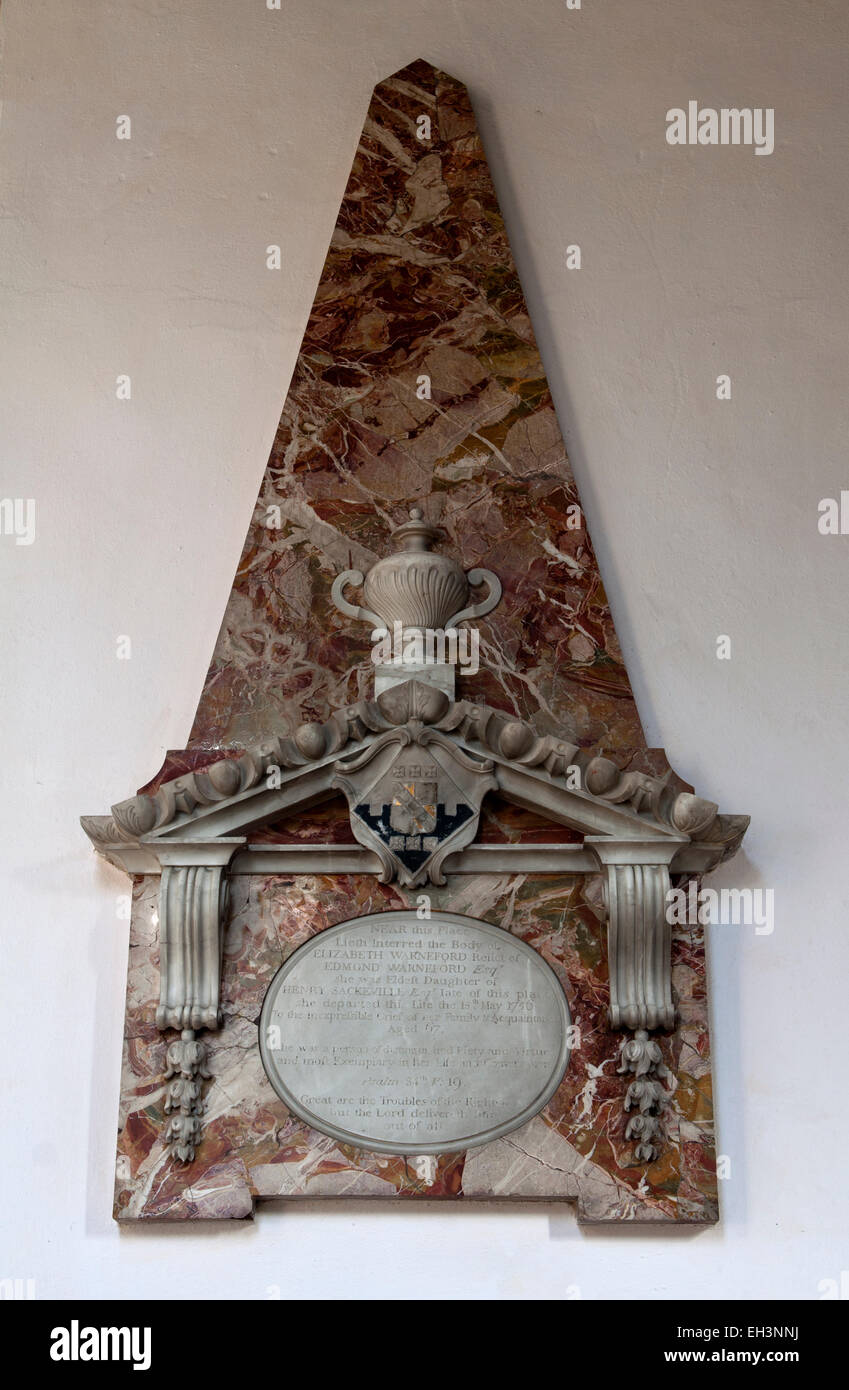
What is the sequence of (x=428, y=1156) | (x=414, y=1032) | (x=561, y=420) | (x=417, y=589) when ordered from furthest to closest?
(x=561, y=420), (x=417, y=589), (x=414, y=1032), (x=428, y=1156)

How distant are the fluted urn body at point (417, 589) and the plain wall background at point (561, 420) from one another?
58 centimetres

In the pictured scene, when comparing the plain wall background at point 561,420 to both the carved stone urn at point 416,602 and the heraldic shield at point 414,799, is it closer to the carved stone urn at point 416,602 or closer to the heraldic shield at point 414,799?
the carved stone urn at point 416,602

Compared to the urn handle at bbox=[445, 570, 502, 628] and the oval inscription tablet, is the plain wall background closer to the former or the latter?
the oval inscription tablet

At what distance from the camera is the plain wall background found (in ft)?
15.8

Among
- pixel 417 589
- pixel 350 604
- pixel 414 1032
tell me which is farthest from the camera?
pixel 350 604

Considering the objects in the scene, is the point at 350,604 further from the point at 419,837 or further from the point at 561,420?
the point at 561,420

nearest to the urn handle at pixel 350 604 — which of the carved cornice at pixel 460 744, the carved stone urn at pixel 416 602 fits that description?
the carved stone urn at pixel 416 602

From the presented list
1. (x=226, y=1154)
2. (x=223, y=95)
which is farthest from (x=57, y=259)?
(x=226, y=1154)

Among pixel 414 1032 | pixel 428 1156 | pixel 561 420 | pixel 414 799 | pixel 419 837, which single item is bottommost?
pixel 428 1156

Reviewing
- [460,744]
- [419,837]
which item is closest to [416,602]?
[460,744]

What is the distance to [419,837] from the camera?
500 centimetres

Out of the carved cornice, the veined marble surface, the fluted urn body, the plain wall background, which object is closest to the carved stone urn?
the fluted urn body

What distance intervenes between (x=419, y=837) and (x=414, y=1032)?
58cm

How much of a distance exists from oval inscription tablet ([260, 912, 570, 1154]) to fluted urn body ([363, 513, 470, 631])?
0.99m
